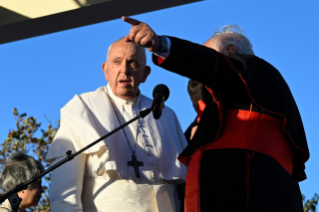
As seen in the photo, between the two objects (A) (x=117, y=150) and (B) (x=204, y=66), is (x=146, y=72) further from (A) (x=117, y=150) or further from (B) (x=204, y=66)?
(B) (x=204, y=66)

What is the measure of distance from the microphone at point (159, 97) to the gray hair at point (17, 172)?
61.0 inches

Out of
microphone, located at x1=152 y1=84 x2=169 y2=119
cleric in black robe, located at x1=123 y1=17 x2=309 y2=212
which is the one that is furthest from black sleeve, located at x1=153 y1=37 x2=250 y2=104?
microphone, located at x1=152 y1=84 x2=169 y2=119

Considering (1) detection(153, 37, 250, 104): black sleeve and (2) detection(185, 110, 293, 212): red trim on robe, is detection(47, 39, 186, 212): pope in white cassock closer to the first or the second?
(2) detection(185, 110, 293, 212): red trim on robe

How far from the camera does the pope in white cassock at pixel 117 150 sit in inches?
159

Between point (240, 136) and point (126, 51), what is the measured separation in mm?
1539

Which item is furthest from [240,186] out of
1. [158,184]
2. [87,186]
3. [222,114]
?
[87,186]

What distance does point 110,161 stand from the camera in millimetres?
4047

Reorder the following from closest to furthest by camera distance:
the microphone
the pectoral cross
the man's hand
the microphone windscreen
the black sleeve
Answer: the man's hand
the black sleeve
the microphone
the microphone windscreen
the pectoral cross

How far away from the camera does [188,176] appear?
3504 millimetres

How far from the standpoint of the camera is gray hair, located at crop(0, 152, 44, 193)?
4422 mm

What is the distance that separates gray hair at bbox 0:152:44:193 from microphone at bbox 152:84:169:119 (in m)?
1.55

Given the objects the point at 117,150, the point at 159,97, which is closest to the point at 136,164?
the point at 117,150

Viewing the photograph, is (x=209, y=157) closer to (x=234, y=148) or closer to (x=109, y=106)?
(x=234, y=148)

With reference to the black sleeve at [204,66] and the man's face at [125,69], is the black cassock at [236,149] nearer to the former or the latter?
the black sleeve at [204,66]
